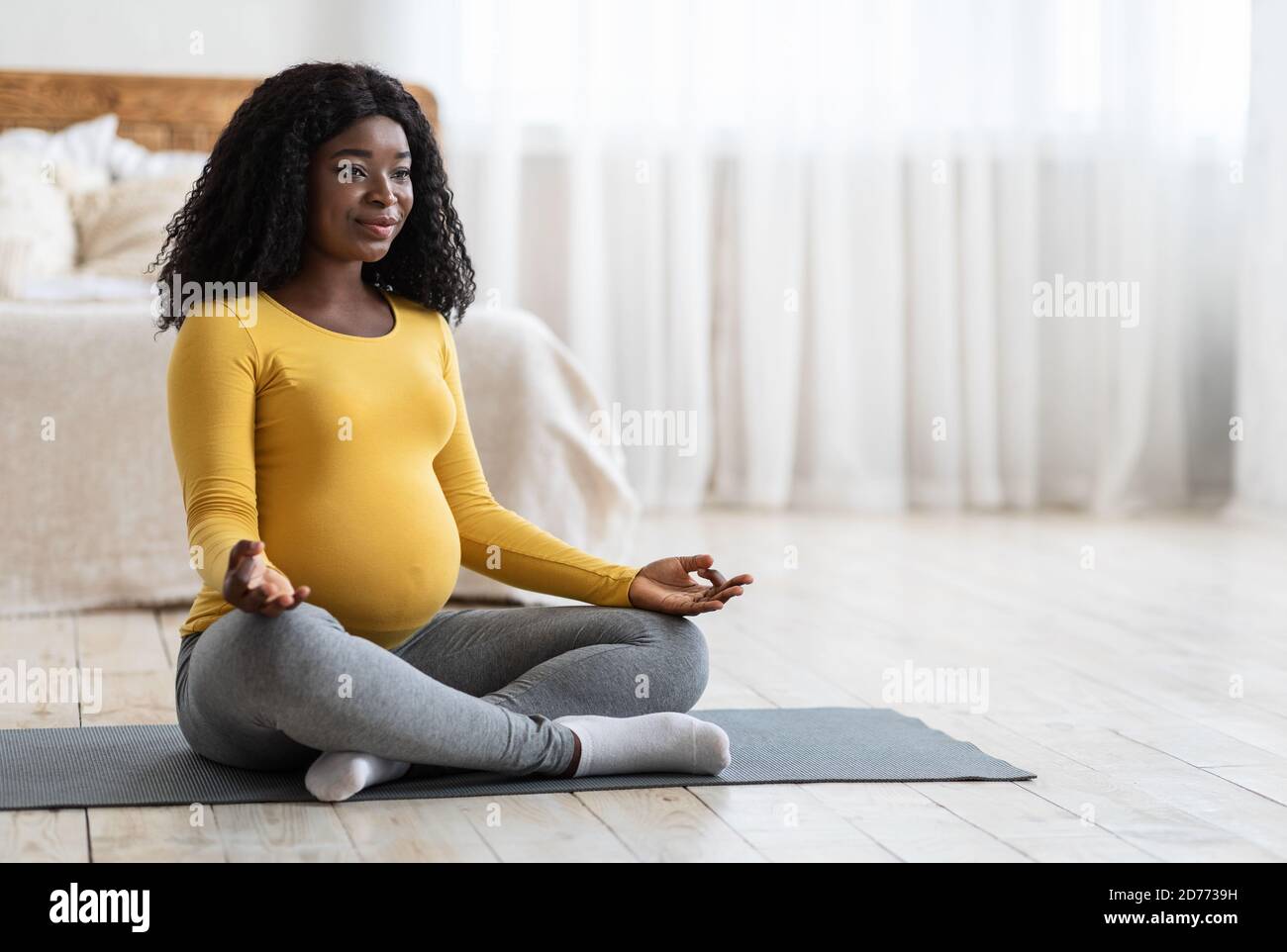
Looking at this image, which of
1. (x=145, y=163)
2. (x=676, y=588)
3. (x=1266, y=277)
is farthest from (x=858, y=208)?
(x=676, y=588)

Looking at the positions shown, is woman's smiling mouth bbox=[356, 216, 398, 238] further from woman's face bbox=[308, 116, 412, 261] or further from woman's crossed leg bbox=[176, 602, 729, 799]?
woman's crossed leg bbox=[176, 602, 729, 799]

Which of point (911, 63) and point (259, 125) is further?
point (911, 63)

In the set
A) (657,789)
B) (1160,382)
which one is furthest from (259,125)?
(1160,382)

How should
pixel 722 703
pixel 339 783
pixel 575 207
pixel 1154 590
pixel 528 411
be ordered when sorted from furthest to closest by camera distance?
1. pixel 575 207
2. pixel 1154 590
3. pixel 528 411
4. pixel 722 703
5. pixel 339 783

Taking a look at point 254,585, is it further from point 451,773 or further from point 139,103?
point 139,103

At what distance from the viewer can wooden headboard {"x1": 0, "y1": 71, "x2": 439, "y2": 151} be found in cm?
394

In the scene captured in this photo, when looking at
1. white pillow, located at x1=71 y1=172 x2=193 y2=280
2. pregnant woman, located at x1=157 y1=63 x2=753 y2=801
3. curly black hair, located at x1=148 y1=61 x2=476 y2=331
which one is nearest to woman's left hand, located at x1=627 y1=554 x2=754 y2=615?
pregnant woman, located at x1=157 y1=63 x2=753 y2=801

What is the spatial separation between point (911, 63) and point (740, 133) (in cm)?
48

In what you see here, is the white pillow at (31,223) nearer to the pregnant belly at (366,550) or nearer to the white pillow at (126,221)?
the white pillow at (126,221)

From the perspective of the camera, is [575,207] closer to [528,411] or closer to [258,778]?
[528,411]

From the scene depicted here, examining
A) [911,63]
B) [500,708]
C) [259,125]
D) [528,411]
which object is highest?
[911,63]

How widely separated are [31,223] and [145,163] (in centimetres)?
47

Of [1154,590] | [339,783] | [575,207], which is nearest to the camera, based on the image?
[339,783]

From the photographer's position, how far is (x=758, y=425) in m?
4.14
